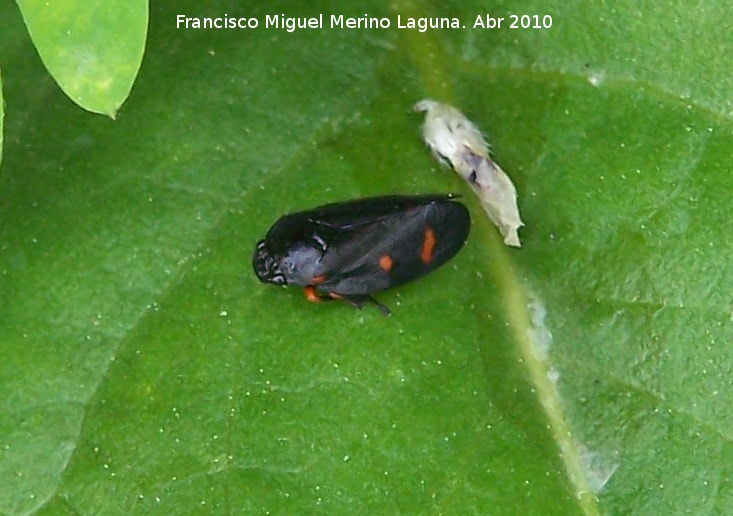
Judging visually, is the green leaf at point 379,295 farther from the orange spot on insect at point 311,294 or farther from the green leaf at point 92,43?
the green leaf at point 92,43

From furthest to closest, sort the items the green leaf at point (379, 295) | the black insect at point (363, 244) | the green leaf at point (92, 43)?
the black insect at point (363, 244), the green leaf at point (379, 295), the green leaf at point (92, 43)

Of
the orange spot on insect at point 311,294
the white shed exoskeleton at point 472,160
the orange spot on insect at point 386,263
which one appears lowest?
the orange spot on insect at point 311,294

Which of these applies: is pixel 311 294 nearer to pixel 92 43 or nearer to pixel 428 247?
pixel 428 247

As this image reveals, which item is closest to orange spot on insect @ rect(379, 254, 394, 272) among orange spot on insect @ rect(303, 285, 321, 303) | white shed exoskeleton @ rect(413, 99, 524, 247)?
orange spot on insect @ rect(303, 285, 321, 303)

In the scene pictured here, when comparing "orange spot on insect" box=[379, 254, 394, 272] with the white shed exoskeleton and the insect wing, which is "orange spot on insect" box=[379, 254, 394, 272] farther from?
the white shed exoskeleton

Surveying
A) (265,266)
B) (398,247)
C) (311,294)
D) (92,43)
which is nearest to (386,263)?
(398,247)

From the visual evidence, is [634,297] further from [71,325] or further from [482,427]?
[71,325]

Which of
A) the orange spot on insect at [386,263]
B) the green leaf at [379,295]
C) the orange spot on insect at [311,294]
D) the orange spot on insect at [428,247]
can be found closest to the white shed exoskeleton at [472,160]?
the green leaf at [379,295]
